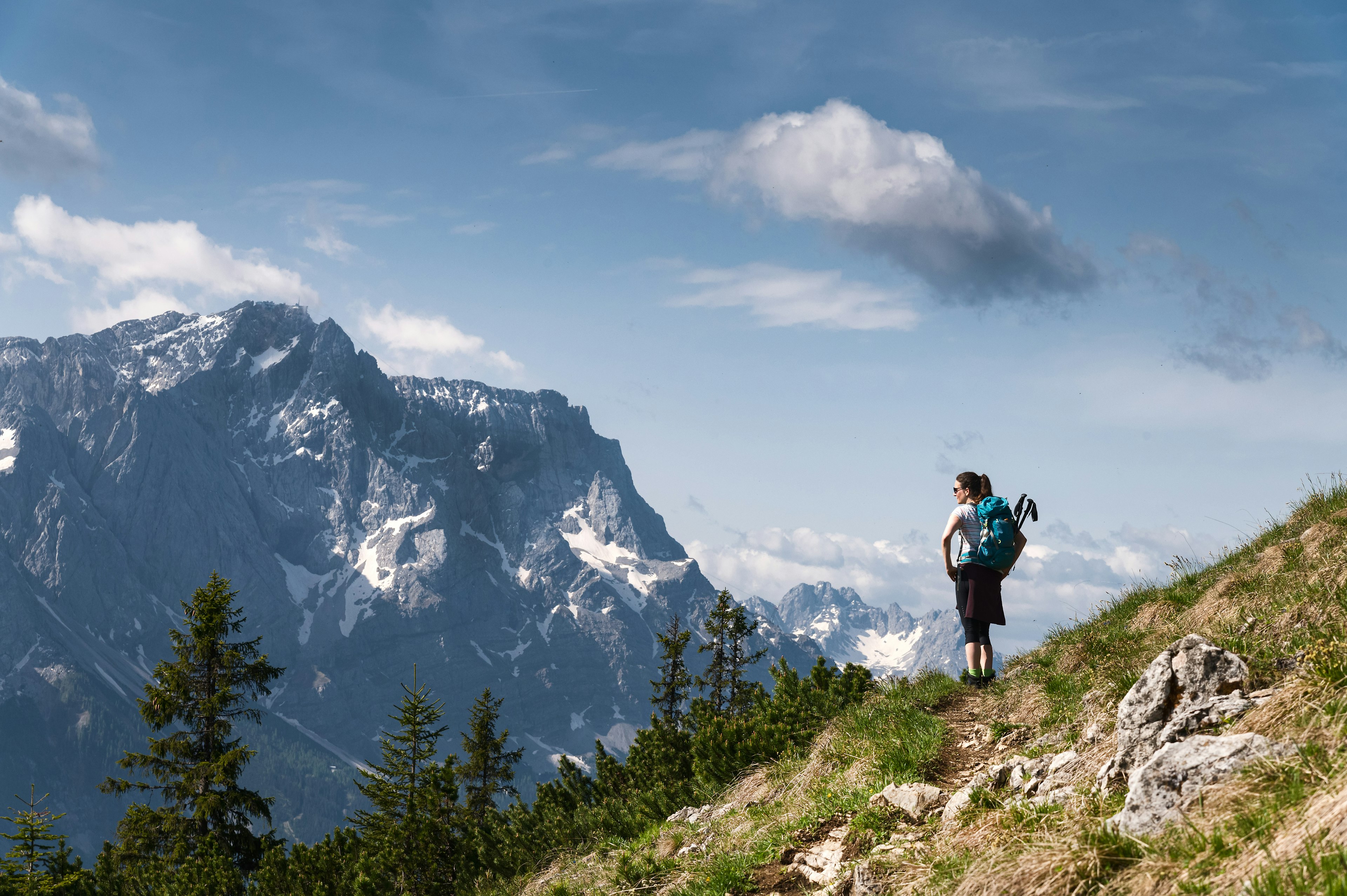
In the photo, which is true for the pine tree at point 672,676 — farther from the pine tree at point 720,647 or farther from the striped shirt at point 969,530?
the striped shirt at point 969,530

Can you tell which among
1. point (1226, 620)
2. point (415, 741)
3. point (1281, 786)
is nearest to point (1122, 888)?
point (1281, 786)

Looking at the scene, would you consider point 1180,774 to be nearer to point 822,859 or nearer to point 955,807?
point 955,807

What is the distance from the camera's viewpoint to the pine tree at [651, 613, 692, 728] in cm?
4403

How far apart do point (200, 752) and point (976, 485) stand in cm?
2566

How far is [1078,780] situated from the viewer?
5.73 m

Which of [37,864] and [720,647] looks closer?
[37,864]

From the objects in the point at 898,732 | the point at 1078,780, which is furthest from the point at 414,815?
the point at 1078,780

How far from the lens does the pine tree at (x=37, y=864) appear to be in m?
21.0

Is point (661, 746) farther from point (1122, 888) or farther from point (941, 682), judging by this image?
point (1122, 888)

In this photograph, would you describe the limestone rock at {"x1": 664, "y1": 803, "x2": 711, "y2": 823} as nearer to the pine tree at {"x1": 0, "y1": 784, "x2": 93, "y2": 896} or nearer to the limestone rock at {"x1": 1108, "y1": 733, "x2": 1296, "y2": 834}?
the limestone rock at {"x1": 1108, "y1": 733, "x2": 1296, "y2": 834}

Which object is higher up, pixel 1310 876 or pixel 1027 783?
pixel 1027 783

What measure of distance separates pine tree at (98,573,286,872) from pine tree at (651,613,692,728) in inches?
792

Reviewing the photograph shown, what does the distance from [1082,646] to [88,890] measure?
24.0 m

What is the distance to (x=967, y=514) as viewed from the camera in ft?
37.0
